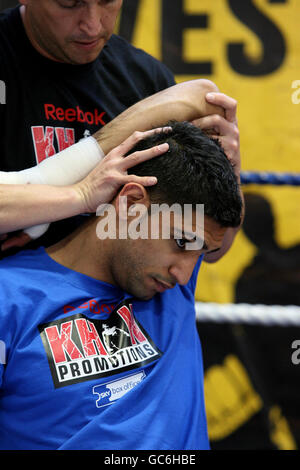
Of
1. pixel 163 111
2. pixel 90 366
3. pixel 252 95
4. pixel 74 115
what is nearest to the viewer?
pixel 90 366

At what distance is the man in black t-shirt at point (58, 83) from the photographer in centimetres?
106

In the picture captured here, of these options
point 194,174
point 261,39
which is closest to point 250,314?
point 194,174

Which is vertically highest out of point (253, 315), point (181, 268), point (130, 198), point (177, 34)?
point (177, 34)

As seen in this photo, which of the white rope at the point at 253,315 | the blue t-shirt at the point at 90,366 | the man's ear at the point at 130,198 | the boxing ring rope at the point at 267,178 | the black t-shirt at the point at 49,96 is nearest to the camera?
the blue t-shirt at the point at 90,366

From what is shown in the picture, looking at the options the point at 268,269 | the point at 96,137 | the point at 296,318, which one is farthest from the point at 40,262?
the point at 268,269

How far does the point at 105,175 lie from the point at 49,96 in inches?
9.7

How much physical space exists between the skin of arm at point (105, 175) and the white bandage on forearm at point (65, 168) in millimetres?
26

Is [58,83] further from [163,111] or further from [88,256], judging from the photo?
[88,256]

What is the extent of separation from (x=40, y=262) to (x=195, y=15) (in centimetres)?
117

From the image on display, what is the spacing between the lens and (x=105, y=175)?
994mm

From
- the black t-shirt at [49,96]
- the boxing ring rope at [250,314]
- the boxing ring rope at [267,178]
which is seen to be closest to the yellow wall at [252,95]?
the boxing ring rope at [267,178]

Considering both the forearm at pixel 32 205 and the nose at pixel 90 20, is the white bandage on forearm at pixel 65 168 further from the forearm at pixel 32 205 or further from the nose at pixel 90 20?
the nose at pixel 90 20

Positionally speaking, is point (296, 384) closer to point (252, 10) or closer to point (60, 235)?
point (60, 235)
